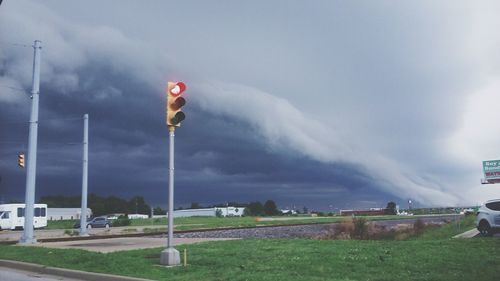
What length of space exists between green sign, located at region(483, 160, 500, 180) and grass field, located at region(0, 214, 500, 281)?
4544 cm

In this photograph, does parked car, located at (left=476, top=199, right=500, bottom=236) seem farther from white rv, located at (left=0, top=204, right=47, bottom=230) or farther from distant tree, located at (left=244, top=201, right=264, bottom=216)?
distant tree, located at (left=244, top=201, right=264, bottom=216)

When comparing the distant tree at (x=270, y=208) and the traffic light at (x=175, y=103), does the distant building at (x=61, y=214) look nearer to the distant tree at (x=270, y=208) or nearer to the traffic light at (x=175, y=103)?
the distant tree at (x=270, y=208)

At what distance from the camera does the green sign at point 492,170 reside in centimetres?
5772

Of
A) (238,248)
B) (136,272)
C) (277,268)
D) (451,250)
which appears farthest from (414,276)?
(238,248)

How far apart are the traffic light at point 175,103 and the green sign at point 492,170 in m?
53.4

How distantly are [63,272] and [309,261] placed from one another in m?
6.55

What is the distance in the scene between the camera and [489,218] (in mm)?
23359

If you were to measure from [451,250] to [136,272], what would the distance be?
8938mm

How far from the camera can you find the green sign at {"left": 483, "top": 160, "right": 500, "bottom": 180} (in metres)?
57.7

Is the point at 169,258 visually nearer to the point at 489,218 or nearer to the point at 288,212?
the point at 489,218

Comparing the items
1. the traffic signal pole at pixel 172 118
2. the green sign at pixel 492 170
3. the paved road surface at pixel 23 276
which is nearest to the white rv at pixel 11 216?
the paved road surface at pixel 23 276

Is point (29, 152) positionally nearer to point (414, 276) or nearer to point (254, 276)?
point (254, 276)

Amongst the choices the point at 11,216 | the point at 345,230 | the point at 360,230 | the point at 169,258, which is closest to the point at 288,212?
the point at 11,216

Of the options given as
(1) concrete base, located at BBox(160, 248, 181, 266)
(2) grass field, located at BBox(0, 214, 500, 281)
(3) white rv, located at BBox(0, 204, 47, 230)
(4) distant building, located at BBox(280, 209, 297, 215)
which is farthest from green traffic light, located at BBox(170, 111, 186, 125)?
(4) distant building, located at BBox(280, 209, 297, 215)
